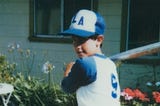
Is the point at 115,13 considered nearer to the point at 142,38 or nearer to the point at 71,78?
the point at 142,38

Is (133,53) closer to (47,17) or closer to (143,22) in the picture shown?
(143,22)

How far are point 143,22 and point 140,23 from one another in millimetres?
58

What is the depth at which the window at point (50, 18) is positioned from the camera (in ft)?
28.2

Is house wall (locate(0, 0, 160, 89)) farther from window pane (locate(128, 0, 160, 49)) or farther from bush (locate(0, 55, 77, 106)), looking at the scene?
bush (locate(0, 55, 77, 106))

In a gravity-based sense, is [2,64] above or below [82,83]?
below

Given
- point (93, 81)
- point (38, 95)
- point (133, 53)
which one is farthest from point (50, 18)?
point (93, 81)

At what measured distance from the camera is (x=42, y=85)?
6281mm

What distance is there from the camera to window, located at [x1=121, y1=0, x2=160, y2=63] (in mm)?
8000

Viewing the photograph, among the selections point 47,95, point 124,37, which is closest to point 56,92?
point 47,95

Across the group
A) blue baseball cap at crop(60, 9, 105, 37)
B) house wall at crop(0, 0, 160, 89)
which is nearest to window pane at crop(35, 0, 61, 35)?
house wall at crop(0, 0, 160, 89)

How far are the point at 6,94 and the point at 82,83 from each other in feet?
11.2

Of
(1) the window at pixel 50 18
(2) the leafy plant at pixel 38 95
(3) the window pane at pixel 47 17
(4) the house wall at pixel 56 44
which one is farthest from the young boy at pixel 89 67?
(3) the window pane at pixel 47 17

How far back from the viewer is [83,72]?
269 centimetres

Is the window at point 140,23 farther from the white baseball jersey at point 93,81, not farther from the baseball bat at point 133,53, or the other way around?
the white baseball jersey at point 93,81
